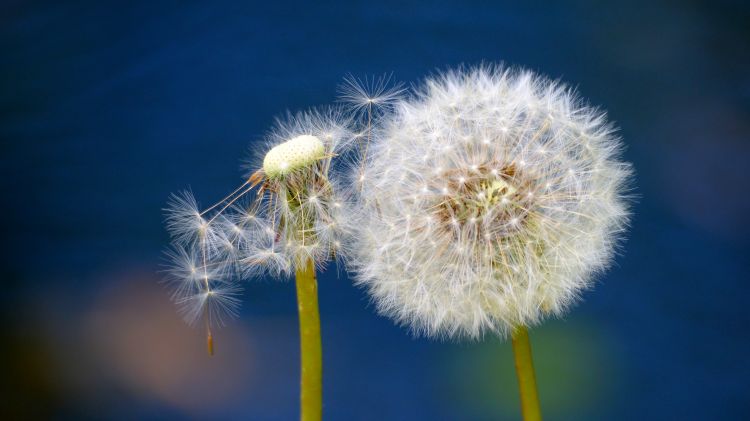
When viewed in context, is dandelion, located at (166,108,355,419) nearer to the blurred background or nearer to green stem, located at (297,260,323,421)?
green stem, located at (297,260,323,421)

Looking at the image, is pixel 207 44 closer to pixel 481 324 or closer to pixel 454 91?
Answer: pixel 454 91

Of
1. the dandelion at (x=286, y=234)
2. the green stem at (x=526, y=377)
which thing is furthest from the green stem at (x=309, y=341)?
the green stem at (x=526, y=377)

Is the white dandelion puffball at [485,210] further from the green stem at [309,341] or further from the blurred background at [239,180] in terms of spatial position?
the blurred background at [239,180]

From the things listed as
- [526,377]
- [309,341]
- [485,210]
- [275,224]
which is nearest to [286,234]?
[275,224]

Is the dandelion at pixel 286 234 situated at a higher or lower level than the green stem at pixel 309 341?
higher

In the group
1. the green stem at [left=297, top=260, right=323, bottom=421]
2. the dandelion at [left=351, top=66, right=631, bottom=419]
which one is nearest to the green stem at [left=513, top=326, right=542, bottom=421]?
the dandelion at [left=351, top=66, right=631, bottom=419]

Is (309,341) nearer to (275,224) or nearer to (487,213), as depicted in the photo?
(275,224)

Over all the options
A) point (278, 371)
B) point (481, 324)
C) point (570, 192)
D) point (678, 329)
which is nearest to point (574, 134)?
point (570, 192)
